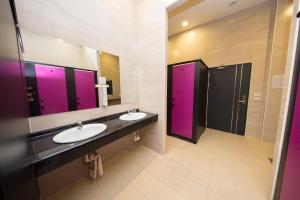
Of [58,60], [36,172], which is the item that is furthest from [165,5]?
[36,172]

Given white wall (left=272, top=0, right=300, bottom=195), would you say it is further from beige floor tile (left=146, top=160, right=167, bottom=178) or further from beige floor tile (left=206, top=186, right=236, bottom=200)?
beige floor tile (left=146, top=160, right=167, bottom=178)

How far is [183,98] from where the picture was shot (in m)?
2.47

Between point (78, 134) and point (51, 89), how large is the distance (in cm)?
61

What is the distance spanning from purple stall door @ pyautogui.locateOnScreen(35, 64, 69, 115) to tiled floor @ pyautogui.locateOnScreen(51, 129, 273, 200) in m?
1.07

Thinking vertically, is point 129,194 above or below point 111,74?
below

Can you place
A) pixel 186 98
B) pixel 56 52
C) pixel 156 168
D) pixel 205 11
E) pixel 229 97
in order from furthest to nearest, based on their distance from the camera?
pixel 229 97 < pixel 205 11 < pixel 186 98 < pixel 156 168 < pixel 56 52

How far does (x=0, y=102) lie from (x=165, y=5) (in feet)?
7.20

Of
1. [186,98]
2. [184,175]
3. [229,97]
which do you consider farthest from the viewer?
[229,97]

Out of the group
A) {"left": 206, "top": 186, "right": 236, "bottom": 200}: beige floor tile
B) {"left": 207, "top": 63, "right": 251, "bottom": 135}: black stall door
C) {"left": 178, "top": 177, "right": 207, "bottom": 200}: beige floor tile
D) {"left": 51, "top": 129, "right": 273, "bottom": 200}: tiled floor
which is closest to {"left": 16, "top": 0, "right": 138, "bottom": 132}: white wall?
{"left": 51, "top": 129, "right": 273, "bottom": 200}: tiled floor

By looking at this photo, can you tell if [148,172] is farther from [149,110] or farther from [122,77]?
[122,77]

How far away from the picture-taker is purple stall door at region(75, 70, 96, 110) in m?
1.49

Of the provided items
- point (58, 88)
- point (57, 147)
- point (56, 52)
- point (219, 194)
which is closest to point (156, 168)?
point (219, 194)

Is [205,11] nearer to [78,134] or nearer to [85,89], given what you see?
[85,89]

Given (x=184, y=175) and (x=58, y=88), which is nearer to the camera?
(x=58, y=88)
